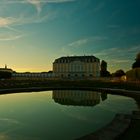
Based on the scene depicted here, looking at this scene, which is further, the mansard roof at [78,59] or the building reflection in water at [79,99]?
the mansard roof at [78,59]

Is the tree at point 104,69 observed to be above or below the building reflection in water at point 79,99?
above

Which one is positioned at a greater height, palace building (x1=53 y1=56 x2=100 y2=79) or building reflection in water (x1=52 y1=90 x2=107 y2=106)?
palace building (x1=53 y1=56 x2=100 y2=79)

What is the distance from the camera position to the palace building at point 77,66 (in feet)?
330

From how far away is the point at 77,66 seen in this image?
334 feet

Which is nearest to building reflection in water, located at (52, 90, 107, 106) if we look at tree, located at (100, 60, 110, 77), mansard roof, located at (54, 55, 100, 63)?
tree, located at (100, 60, 110, 77)

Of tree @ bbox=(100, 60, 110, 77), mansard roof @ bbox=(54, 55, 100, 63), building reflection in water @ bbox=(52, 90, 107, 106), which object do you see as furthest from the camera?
mansard roof @ bbox=(54, 55, 100, 63)

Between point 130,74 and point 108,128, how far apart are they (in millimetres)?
36106

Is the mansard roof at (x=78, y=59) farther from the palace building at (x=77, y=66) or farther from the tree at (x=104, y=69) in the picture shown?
the tree at (x=104, y=69)

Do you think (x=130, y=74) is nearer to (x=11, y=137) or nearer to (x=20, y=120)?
(x=20, y=120)

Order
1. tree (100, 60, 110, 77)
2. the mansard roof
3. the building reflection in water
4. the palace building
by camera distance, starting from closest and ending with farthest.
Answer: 1. the building reflection in water
2. tree (100, 60, 110, 77)
3. the palace building
4. the mansard roof

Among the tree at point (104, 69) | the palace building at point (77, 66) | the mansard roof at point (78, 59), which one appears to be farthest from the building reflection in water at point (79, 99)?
the mansard roof at point (78, 59)

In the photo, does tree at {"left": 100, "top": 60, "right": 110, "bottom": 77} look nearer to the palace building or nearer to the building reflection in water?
the palace building

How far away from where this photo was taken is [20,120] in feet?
46.3

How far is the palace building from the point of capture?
10069 cm
